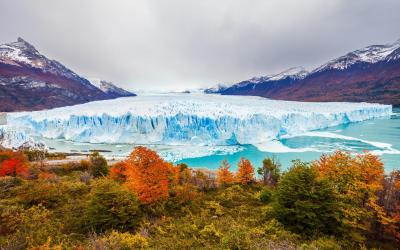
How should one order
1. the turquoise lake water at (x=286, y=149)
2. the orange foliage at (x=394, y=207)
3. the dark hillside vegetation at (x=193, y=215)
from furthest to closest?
the turquoise lake water at (x=286, y=149), the orange foliage at (x=394, y=207), the dark hillside vegetation at (x=193, y=215)

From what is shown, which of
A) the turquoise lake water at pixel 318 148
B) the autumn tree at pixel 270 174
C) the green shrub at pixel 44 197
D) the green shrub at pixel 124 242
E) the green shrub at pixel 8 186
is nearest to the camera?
the green shrub at pixel 124 242

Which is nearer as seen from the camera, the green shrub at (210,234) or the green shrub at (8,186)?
the green shrub at (210,234)

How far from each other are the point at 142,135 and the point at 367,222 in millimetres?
36728

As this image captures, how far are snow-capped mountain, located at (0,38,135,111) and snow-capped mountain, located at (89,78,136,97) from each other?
4.86 meters

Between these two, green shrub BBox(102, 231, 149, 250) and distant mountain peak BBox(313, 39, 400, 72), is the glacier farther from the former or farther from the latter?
distant mountain peak BBox(313, 39, 400, 72)

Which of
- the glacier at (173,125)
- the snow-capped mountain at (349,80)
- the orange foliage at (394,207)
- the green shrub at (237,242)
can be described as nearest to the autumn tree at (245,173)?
the orange foliage at (394,207)

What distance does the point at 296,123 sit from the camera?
52.2 meters

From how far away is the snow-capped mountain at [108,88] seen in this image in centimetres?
18238

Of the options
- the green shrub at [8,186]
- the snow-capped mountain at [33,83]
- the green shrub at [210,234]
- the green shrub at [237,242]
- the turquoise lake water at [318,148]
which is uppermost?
the snow-capped mountain at [33,83]

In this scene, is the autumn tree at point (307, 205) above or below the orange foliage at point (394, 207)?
above

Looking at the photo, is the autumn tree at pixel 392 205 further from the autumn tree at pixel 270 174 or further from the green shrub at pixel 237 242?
the green shrub at pixel 237 242

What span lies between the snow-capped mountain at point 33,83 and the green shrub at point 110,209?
111797 millimetres

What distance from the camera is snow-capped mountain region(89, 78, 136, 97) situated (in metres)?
182

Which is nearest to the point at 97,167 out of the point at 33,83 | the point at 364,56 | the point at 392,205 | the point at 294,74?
the point at 392,205
